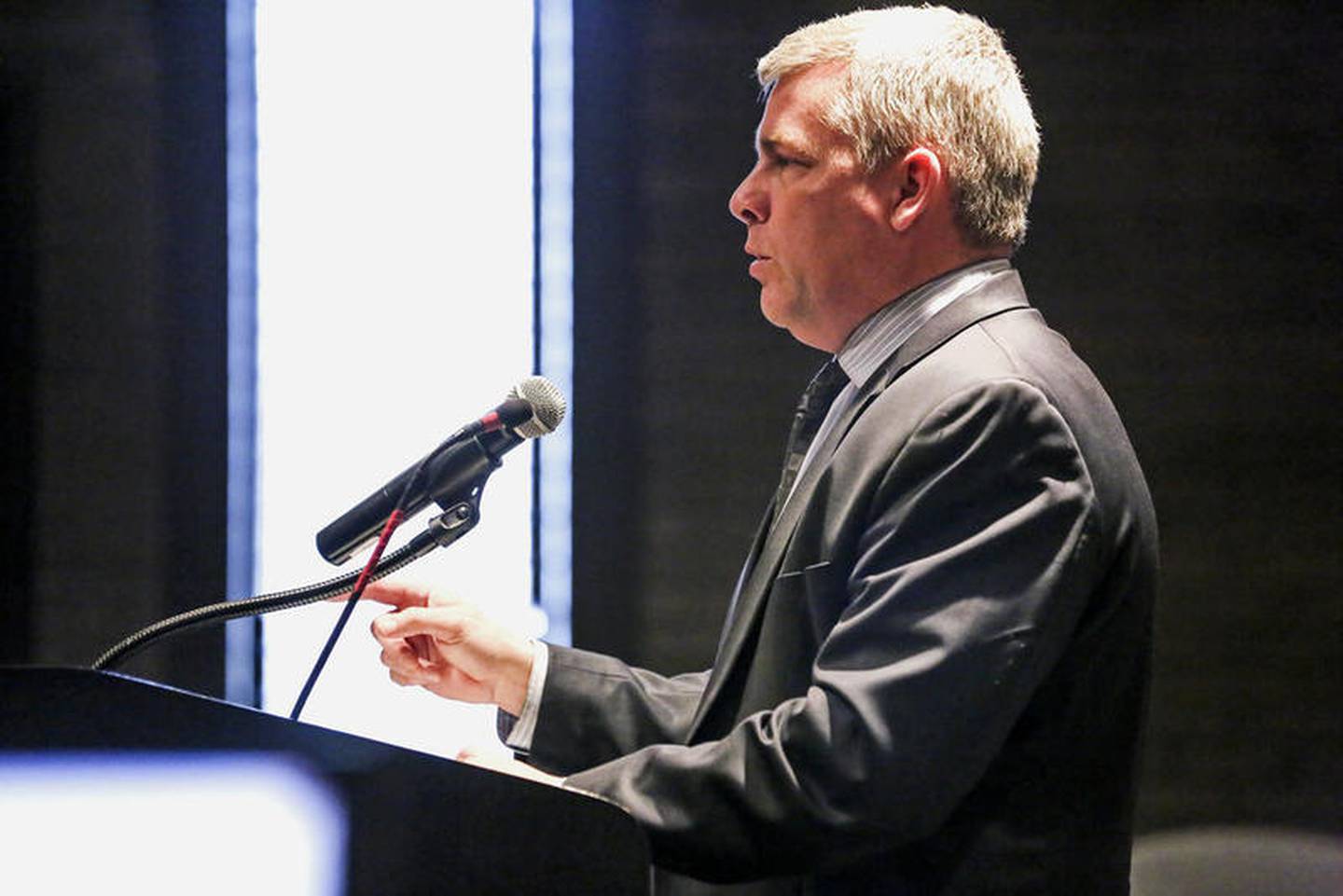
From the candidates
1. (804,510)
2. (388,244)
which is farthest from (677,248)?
(804,510)

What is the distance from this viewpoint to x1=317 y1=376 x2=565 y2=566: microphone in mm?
1163

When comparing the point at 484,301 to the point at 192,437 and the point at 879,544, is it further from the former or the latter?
the point at 879,544

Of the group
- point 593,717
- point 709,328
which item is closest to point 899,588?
point 593,717

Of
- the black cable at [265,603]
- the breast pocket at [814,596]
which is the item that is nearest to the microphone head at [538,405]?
the black cable at [265,603]

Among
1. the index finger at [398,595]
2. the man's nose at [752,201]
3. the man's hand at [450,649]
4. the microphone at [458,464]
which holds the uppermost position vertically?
the man's nose at [752,201]

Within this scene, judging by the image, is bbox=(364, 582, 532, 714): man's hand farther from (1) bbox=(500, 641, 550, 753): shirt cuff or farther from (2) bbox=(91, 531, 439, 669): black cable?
(2) bbox=(91, 531, 439, 669): black cable

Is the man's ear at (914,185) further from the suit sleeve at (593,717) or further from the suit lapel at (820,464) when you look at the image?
the suit sleeve at (593,717)

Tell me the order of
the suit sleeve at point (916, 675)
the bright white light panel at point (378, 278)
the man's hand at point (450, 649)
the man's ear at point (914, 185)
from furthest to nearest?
the bright white light panel at point (378, 278) < the man's hand at point (450, 649) < the man's ear at point (914, 185) < the suit sleeve at point (916, 675)

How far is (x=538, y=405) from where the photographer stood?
1.17 meters

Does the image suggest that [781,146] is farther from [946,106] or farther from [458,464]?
[458,464]

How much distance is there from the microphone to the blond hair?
35 cm

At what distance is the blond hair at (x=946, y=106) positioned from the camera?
1.22 m

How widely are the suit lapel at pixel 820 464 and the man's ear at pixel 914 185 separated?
0.08m

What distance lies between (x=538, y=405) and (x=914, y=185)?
0.37 metres
